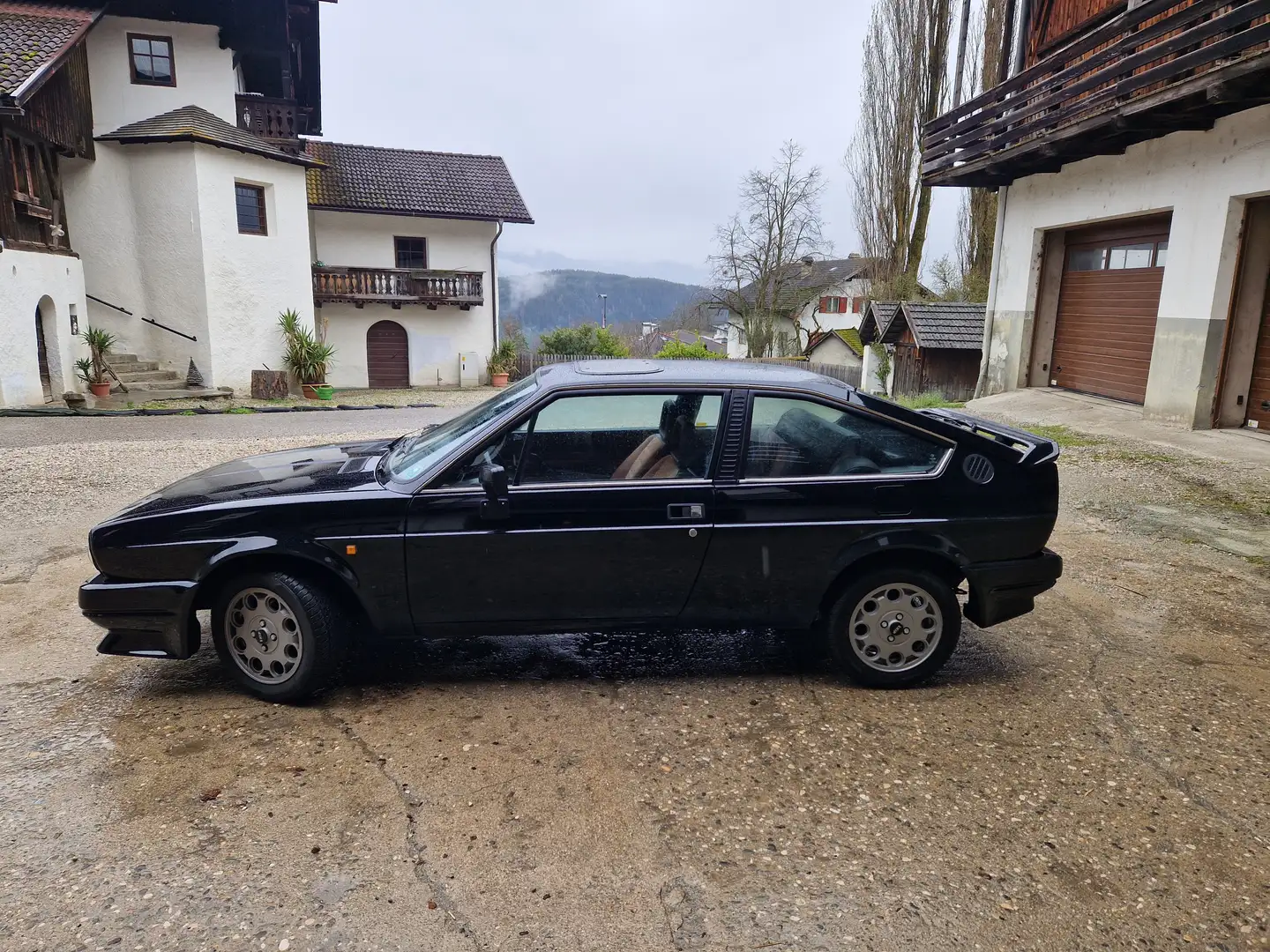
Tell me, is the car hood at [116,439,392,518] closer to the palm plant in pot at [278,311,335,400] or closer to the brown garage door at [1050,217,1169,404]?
the brown garage door at [1050,217,1169,404]

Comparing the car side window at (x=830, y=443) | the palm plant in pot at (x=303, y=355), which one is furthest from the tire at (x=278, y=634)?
the palm plant in pot at (x=303, y=355)

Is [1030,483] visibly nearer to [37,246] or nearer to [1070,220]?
[1070,220]

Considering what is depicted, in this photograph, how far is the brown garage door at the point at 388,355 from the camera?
2798 cm

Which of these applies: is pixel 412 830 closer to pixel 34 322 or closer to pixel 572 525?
pixel 572 525

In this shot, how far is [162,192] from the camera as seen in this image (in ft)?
66.7

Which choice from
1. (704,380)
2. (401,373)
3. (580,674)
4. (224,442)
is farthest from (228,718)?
(401,373)

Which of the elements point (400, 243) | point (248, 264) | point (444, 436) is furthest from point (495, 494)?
point (400, 243)

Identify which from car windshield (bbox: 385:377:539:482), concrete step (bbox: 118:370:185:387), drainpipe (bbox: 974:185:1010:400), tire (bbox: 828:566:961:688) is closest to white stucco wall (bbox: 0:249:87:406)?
concrete step (bbox: 118:370:185:387)

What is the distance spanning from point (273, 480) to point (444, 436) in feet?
2.78

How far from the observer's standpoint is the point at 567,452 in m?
3.85

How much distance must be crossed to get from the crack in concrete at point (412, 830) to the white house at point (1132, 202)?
1077cm

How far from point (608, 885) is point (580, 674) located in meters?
1.56

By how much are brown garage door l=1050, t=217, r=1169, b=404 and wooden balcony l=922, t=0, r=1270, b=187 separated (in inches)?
56.2

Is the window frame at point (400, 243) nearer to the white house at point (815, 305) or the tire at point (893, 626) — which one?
the white house at point (815, 305)
